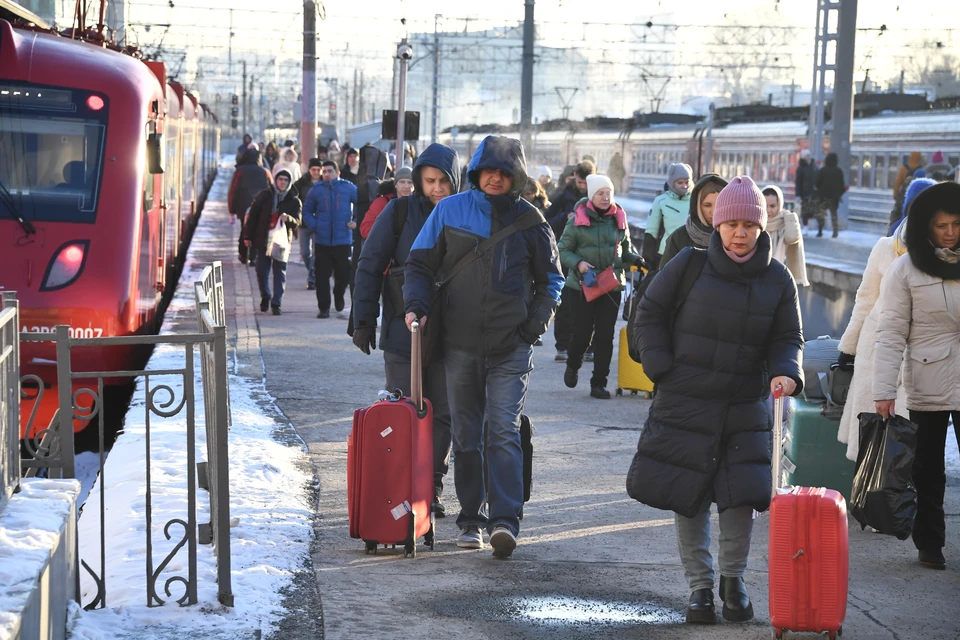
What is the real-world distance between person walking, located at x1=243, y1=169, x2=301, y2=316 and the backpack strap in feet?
30.1

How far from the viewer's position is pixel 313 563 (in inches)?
227

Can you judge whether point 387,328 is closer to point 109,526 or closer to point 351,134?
point 109,526

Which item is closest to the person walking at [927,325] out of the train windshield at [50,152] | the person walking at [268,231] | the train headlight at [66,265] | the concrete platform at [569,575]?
the concrete platform at [569,575]

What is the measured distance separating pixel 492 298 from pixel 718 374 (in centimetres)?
123

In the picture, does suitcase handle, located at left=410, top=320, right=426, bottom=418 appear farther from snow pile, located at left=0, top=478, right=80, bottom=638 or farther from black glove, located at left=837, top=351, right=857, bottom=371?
black glove, located at left=837, top=351, right=857, bottom=371

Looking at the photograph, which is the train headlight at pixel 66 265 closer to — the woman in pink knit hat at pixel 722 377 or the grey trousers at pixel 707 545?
the woman in pink knit hat at pixel 722 377

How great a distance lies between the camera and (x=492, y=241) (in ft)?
19.7

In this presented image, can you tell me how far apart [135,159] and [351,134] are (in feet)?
201

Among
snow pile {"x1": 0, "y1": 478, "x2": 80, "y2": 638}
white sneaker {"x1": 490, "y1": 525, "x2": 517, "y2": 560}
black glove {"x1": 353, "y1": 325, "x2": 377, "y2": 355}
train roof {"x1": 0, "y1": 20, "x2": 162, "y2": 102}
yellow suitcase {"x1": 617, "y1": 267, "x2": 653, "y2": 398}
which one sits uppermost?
train roof {"x1": 0, "y1": 20, "x2": 162, "y2": 102}

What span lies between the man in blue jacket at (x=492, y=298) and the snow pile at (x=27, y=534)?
6.08 feet

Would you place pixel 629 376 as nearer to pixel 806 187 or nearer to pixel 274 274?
pixel 274 274

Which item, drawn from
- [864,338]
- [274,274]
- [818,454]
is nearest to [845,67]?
[274,274]

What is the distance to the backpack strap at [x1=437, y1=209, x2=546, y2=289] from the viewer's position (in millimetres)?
6004

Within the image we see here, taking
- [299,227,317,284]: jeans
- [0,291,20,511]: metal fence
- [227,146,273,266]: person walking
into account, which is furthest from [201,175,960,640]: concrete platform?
[227,146,273,266]: person walking
